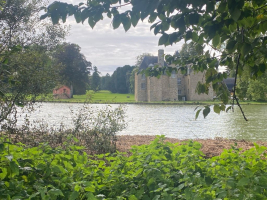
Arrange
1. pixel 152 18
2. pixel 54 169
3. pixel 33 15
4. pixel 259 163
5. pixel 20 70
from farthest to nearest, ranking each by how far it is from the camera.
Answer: pixel 33 15 < pixel 20 70 < pixel 259 163 < pixel 152 18 < pixel 54 169

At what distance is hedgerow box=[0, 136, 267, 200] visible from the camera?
2445 millimetres

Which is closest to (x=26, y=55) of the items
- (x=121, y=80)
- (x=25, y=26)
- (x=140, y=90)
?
(x=25, y=26)

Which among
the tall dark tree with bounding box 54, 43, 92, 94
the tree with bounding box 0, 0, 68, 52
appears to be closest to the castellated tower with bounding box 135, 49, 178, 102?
the tall dark tree with bounding box 54, 43, 92, 94

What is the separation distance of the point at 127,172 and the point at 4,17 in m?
8.21

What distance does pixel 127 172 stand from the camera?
3.26m

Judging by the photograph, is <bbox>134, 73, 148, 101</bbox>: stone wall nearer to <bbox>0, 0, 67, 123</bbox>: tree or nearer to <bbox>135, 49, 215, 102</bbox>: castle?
<bbox>135, 49, 215, 102</bbox>: castle

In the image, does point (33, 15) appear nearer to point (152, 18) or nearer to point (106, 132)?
point (106, 132)

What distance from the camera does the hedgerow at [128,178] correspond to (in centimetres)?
Answer: 245

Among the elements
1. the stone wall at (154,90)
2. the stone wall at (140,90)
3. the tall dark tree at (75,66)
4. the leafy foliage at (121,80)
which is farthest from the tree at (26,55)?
the leafy foliage at (121,80)

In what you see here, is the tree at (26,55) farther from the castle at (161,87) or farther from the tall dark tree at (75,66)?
the castle at (161,87)

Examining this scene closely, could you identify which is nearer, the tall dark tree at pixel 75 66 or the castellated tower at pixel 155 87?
the tall dark tree at pixel 75 66

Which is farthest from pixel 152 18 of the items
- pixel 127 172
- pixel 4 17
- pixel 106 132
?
pixel 4 17

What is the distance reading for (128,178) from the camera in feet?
10.2

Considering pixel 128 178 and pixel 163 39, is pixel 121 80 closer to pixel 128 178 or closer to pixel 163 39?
pixel 163 39
